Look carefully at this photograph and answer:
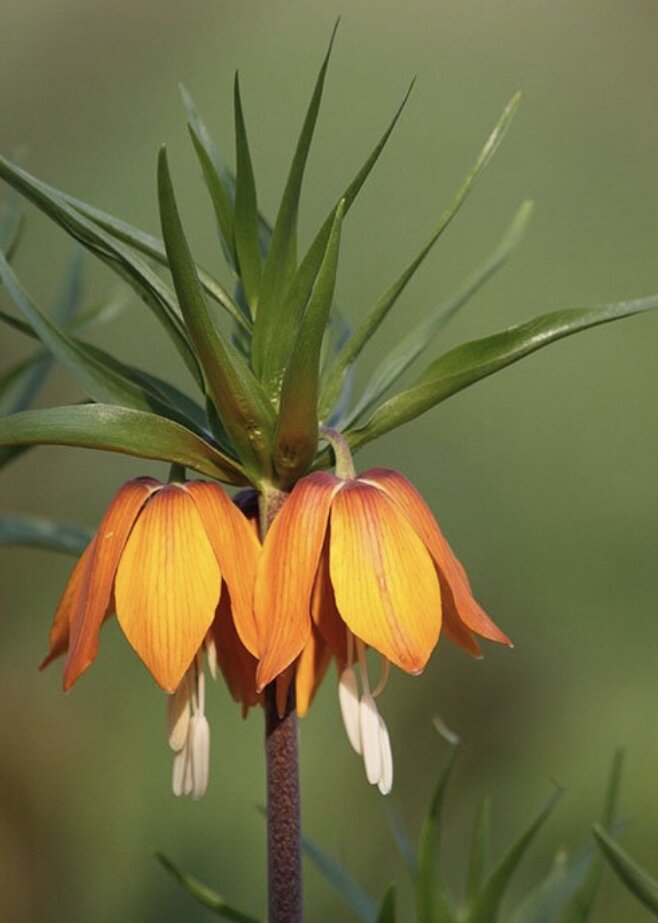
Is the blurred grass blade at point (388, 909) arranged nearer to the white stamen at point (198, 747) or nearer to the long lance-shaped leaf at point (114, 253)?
the white stamen at point (198, 747)

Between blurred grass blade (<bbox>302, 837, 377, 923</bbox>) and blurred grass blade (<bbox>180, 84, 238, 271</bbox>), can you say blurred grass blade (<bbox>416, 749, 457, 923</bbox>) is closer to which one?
blurred grass blade (<bbox>302, 837, 377, 923</bbox>)

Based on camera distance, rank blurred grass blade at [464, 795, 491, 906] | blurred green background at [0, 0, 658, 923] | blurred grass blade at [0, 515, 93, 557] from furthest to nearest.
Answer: blurred green background at [0, 0, 658, 923], blurred grass blade at [0, 515, 93, 557], blurred grass blade at [464, 795, 491, 906]

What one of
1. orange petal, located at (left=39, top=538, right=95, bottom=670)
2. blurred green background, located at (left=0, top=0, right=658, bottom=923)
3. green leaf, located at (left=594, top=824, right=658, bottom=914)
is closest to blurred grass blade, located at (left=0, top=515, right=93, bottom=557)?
orange petal, located at (left=39, top=538, right=95, bottom=670)

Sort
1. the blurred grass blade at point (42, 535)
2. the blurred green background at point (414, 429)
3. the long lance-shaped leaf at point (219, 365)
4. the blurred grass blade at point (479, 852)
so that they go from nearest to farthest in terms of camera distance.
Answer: the long lance-shaped leaf at point (219, 365), the blurred grass blade at point (479, 852), the blurred grass blade at point (42, 535), the blurred green background at point (414, 429)

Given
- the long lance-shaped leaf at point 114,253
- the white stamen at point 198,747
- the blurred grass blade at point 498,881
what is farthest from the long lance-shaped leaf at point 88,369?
the blurred grass blade at point 498,881

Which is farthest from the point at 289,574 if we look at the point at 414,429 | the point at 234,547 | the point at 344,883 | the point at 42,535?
the point at 414,429

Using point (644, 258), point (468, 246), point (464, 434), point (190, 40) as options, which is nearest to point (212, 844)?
point (464, 434)
